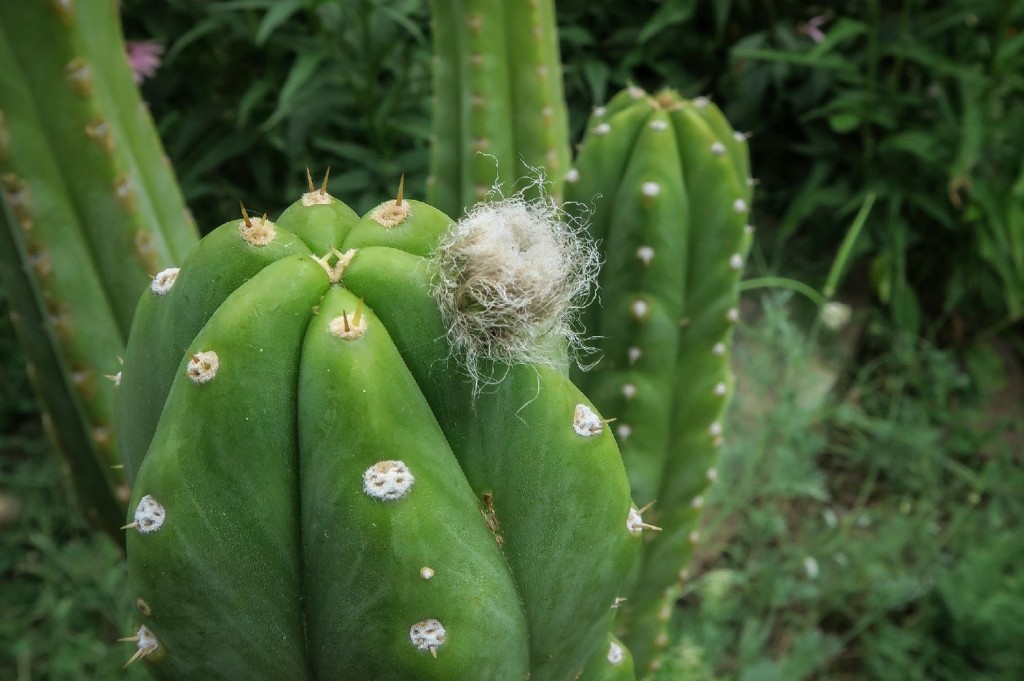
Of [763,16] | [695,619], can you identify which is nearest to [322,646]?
[695,619]

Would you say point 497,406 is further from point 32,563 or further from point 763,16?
point 763,16

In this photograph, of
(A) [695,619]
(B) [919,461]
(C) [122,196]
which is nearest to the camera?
(C) [122,196]

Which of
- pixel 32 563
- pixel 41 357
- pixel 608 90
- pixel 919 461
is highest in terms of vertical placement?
pixel 41 357

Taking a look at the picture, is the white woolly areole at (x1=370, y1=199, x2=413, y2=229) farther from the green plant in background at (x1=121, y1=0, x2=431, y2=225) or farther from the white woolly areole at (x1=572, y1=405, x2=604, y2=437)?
the green plant in background at (x1=121, y1=0, x2=431, y2=225)

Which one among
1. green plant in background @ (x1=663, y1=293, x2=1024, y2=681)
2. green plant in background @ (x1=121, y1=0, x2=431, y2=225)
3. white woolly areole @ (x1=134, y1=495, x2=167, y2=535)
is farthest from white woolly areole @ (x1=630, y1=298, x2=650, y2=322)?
green plant in background @ (x1=121, y1=0, x2=431, y2=225)

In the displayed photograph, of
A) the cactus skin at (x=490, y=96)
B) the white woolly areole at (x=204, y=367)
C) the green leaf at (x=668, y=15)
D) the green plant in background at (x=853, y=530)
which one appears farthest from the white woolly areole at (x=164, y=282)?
the green leaf at (x=668, y=15)

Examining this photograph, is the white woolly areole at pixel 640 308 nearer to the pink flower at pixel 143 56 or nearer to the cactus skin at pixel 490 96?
the cactus skin at pixel 490 96
